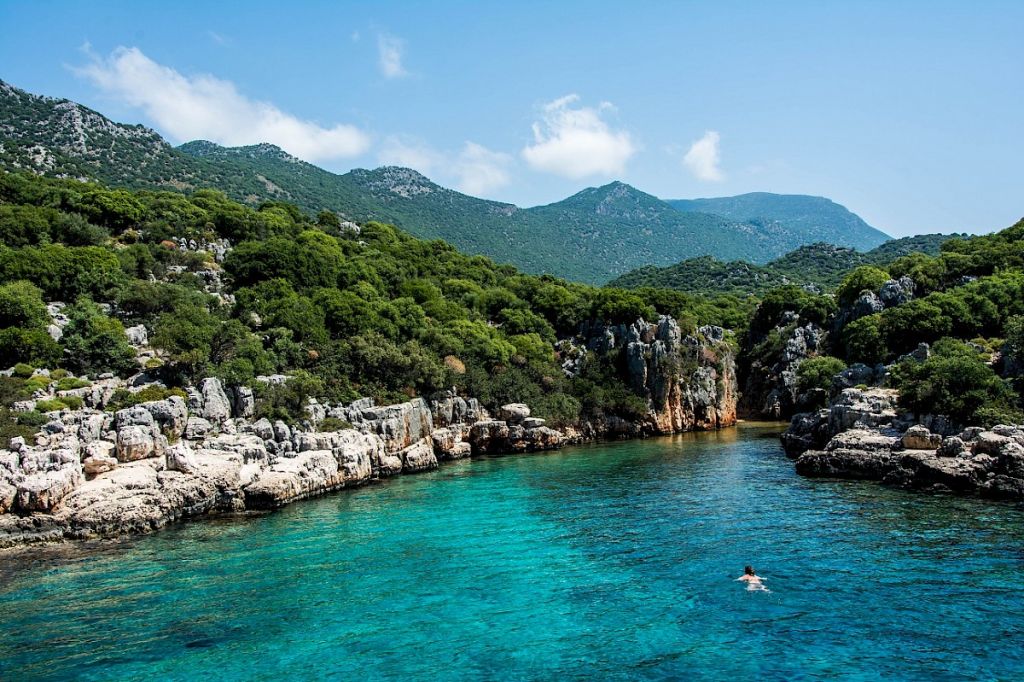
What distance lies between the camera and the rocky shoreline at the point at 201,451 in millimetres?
23938

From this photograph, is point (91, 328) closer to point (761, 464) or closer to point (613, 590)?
point (613, 590)

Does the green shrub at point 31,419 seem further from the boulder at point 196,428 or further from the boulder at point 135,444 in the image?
the boulder at point 196,428

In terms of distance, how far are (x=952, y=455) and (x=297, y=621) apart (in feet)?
93.5

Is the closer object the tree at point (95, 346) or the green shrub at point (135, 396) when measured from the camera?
the green shrub at point (135, 396)

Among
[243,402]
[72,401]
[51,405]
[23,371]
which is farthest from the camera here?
[243,402]

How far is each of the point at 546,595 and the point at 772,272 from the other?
424 ft

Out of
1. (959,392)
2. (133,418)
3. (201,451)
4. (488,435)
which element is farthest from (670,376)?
(133,418)

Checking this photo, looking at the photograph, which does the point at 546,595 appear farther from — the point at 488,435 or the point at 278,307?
the point at 278,307

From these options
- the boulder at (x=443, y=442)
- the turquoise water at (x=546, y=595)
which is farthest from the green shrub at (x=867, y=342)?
the boulder at (x=443, y=442)

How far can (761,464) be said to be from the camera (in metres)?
37.9

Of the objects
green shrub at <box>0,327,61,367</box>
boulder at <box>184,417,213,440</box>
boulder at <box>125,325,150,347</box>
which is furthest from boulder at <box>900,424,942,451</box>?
green shrub at <box>0,327,61,367</box>

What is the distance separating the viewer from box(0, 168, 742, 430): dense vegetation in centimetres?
3603

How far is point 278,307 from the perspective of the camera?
48188 mm

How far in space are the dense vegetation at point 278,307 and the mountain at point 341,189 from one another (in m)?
26.8
